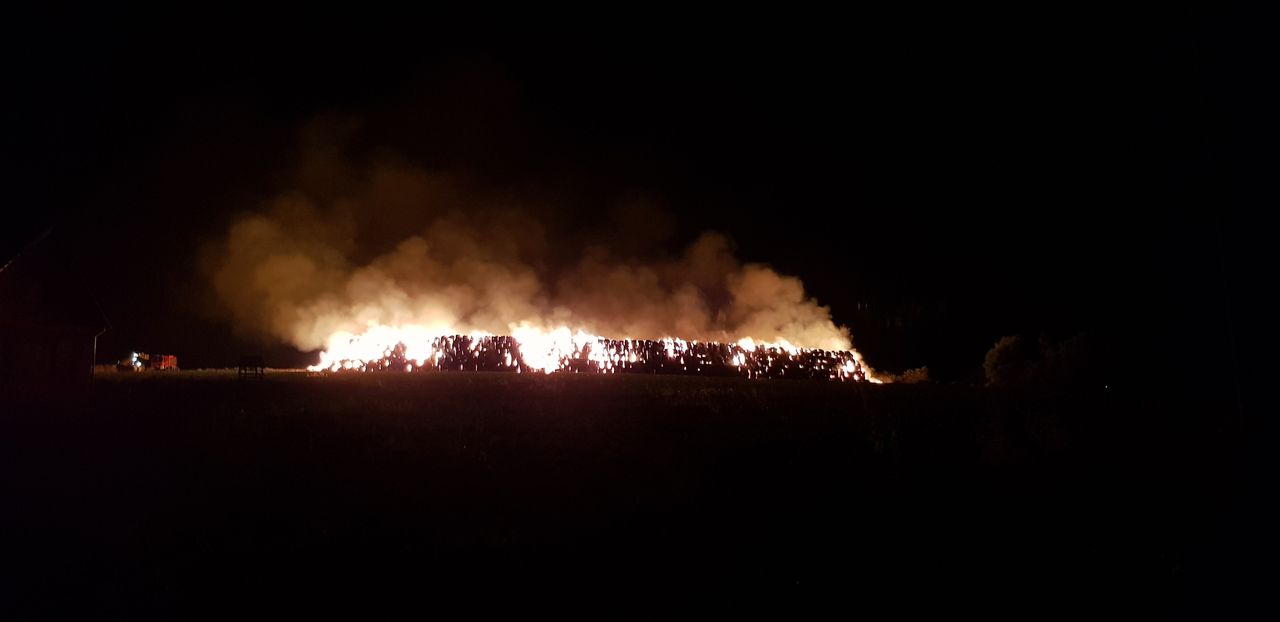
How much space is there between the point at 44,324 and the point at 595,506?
18743 millimetres

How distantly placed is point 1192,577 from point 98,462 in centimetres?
1338

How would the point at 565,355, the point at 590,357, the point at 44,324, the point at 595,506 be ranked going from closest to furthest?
the point at 595,506, the point at 44,324, the point at 565,355, the point at 590,357

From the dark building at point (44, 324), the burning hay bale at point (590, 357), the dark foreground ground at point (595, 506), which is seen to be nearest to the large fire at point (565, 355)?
the burning hay bale at point (590, 357)

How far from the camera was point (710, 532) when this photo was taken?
841 centimetres

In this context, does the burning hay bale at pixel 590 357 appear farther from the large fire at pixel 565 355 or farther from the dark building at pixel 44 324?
the dark building at pixel 44 324

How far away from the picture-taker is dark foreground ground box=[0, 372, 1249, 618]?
6.88 metres

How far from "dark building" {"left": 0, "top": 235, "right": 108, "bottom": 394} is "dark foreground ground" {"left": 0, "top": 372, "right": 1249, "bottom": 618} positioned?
4800 mm

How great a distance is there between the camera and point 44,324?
1994 centimetres

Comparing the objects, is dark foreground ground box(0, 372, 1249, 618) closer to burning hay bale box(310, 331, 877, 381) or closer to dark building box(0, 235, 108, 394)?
dark building box(0, 235, 108, 394)

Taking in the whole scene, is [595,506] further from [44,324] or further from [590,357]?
[590,357]

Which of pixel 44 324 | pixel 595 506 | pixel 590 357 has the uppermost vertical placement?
pixel 44 324

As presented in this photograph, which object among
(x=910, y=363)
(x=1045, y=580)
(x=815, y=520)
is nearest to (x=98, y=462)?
(x=815, y=520)

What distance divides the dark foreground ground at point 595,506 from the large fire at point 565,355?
1175 centimetres

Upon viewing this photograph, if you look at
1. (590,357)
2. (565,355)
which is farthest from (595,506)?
(590,357)
